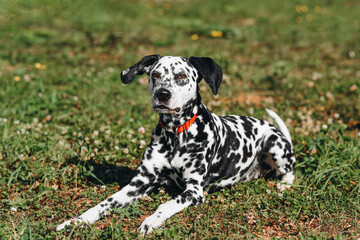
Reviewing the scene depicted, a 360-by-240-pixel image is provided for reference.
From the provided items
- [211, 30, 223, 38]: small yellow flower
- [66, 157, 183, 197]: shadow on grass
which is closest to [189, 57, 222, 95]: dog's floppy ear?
[66, 157, 183, 197]: shadow on grass

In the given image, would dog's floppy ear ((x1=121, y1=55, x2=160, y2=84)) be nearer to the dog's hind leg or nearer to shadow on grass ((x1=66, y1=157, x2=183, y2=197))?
shadow on grass ((x1=66, y1=157, x2=183, y2=197))

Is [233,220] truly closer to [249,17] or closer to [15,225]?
[15,225]

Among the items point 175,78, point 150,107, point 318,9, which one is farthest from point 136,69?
point 318,9

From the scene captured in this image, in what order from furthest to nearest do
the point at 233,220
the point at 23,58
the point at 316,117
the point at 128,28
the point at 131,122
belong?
the point at 128,28 → the point at 23,58 → the point at 316,117 → the point at 131,122 → the point at 233,220

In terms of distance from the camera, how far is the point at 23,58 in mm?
9461

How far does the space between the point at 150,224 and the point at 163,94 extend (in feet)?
4.47

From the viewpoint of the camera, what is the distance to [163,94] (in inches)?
161

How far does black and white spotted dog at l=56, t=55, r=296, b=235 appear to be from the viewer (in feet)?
13.8

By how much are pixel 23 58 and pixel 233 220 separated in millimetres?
7288

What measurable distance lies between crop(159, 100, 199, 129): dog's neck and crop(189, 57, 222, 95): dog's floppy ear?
0.31 meters

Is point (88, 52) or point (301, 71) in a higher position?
point (88, 52)

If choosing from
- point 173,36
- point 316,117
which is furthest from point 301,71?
point 173,36

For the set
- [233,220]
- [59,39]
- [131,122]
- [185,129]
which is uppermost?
[59,39]

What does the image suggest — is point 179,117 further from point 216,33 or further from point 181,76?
point 216,33
